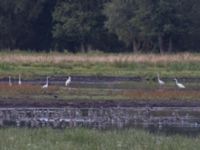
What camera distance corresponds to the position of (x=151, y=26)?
72.6 metres

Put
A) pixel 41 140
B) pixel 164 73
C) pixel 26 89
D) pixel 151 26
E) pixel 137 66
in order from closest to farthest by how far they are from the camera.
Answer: pixel 41 140
pixel 26 89
pixel 164 73
pixel 137 66
pixel 151 26

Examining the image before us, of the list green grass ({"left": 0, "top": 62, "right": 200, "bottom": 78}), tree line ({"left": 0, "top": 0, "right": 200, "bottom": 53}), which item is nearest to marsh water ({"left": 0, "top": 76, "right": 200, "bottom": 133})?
green grass ({"left": 0, "top": 62, "right": 200, "bottom": 78})

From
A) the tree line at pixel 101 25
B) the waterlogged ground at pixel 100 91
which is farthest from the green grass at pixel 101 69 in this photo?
the tree line at pixel 101 25

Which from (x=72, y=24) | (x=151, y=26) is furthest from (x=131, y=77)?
(x=72, y=24)

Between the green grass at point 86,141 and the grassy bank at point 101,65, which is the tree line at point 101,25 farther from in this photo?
the green grass at point 86,141

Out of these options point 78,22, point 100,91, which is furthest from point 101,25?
point 100,91

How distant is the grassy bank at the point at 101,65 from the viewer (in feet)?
167

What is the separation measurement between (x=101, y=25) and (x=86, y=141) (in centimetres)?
6376

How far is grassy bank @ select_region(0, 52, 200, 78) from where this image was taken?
50.8 m

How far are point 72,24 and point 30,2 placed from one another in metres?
4.89

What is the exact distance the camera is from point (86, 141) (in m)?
17.9

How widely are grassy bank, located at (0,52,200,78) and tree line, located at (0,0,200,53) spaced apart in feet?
53.0

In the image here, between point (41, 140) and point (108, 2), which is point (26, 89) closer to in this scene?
point (41, 140)

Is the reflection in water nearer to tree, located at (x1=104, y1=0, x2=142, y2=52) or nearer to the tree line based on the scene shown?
the tree line
